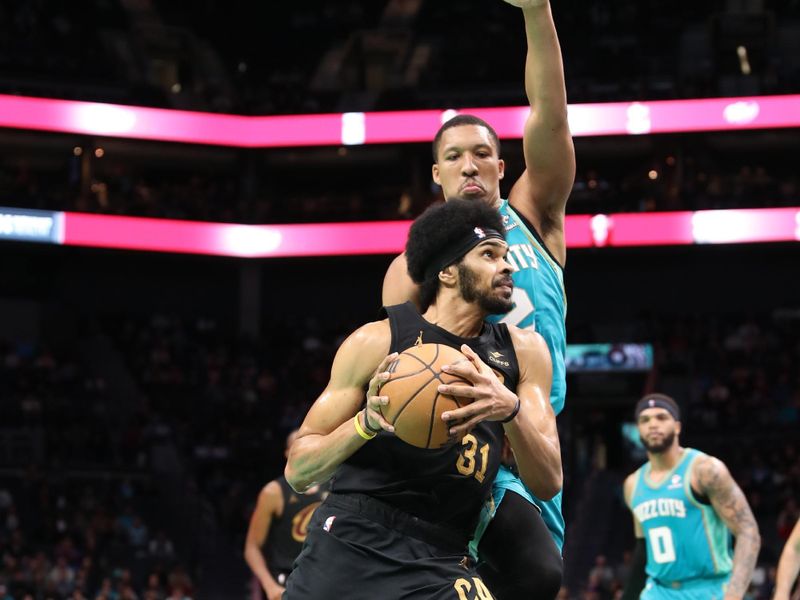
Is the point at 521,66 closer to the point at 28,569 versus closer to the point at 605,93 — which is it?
the point at 605,93

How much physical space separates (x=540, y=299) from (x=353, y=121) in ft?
78.1


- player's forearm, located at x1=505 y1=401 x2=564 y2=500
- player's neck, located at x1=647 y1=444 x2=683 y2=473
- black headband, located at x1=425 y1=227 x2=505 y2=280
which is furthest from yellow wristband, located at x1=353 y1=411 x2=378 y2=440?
player's neck, located at x1=647 y1=444 x2=683 y2=473

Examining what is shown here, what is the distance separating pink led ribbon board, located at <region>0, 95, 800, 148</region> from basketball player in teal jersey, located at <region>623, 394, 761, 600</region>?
59.8ft

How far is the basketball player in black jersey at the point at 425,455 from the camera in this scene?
13.9 ft

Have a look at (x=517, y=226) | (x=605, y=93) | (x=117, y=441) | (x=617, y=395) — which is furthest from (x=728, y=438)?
(x=517, y=226)

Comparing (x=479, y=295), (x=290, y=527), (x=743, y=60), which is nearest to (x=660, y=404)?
(x=290, y=527)

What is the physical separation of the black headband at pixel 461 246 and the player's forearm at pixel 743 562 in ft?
15.0

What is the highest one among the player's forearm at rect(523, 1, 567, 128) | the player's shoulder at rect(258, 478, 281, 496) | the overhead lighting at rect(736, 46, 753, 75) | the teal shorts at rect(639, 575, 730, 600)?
the overhead lighting at rect(736, 46, 753, 75)

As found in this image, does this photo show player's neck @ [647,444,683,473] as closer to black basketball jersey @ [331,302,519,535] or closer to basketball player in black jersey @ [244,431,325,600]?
basketball player in black jersey @ [244,431,325,600]

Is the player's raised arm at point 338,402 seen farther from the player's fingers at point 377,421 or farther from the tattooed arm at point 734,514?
the tattooed arm at point 734,514

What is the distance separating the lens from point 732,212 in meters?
26.6

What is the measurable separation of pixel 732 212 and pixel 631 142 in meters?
4.13

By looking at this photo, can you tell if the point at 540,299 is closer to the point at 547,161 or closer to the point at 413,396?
the point at 547,161

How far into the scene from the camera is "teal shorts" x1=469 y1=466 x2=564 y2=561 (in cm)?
463
